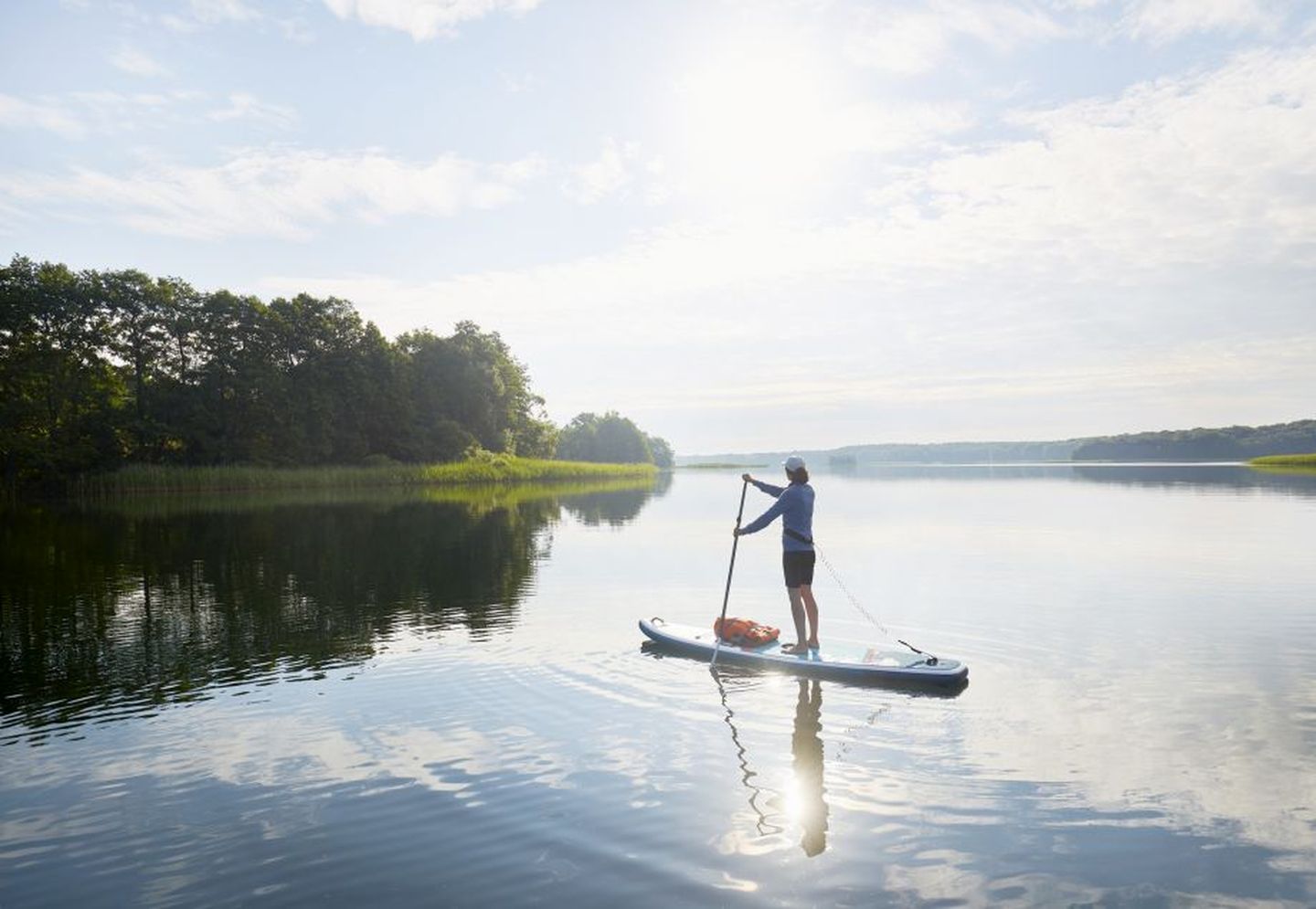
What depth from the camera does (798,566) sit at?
42.9 feet

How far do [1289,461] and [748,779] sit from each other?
129 metres

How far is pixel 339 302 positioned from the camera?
276ft

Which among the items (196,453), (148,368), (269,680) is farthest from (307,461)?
(269,680)

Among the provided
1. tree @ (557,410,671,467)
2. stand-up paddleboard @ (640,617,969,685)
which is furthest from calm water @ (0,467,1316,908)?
tree @ (557,410,671,467)

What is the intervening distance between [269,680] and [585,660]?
→ 4.64m

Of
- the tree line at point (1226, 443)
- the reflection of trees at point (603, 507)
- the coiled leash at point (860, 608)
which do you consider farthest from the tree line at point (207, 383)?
the tree line at point (1226, 443)

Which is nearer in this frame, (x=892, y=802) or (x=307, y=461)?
(x=892, y=802)

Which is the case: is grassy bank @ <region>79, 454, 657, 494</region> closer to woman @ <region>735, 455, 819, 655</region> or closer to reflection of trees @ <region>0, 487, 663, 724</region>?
reflection of trees @ <region>0, 487, 663, 724</region>

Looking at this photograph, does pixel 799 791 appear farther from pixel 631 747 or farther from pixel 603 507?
pixel 603 507

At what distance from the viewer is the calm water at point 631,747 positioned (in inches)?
246

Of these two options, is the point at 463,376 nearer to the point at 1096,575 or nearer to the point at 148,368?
the point at 148,368

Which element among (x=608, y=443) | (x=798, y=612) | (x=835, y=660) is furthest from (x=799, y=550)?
(x=608, y=443)

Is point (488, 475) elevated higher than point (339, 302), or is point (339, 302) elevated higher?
point (339, 302)

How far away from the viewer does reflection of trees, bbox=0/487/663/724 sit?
1261 cm
